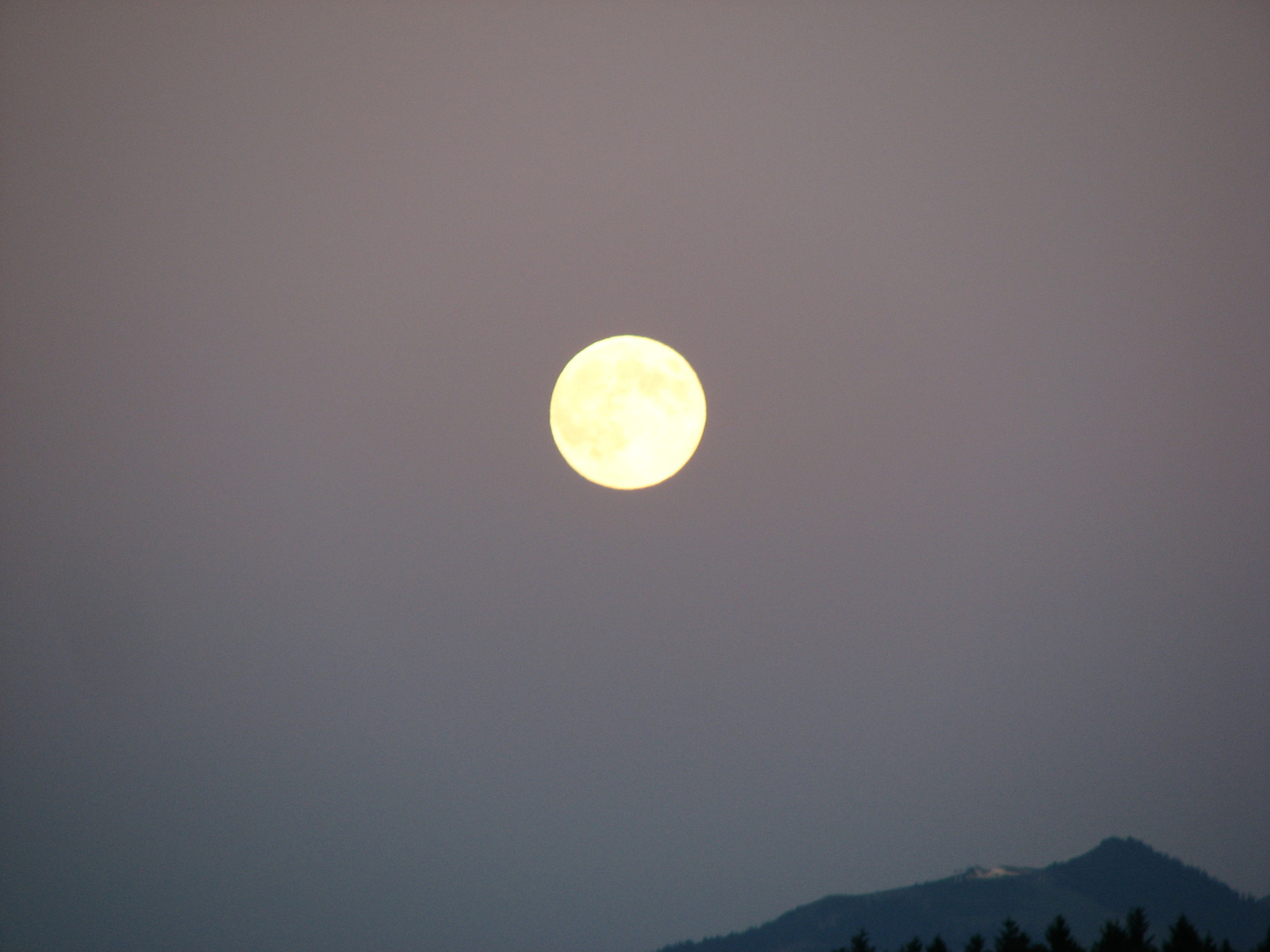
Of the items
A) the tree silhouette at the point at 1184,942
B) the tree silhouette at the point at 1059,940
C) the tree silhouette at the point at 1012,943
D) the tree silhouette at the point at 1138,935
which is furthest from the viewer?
the tree silhouette at the point at 1012,943

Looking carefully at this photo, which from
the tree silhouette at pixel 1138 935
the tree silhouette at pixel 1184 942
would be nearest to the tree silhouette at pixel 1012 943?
the tree silhouette at pixel 1138 935

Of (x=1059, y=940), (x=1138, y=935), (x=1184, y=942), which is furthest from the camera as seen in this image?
(x=1138, y=935)

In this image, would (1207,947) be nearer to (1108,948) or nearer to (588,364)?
(1108,948)

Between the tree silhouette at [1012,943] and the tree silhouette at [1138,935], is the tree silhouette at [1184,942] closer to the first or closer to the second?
the tree silhouette at [1138,935]

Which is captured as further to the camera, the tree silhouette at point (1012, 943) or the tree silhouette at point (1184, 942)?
the tree silhouette at point (1012, 943)

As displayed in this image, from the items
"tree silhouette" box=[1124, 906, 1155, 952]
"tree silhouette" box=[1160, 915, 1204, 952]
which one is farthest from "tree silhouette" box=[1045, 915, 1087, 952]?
"tree silhouette" box=[1160, 915, 1204, 952]

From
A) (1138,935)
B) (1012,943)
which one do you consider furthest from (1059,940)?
(1138,935)

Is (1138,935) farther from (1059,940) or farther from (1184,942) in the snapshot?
(1059,940)

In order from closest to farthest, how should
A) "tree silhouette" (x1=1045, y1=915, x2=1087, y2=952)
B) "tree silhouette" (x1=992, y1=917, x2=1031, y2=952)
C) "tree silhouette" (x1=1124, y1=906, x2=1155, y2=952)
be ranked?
1. "tree silhouette" (x1=1045, y1=915, x2=1087, y2=952)
2. "tree silhouette" (x1=1124, y1=906, x2=1155, y2=952)
3. "tree silhouette" (x1=992, y1=917, x2=1031, y2=952)

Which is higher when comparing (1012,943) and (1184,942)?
(1012,943)

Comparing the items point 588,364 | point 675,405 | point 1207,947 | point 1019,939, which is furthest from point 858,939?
point 588,364

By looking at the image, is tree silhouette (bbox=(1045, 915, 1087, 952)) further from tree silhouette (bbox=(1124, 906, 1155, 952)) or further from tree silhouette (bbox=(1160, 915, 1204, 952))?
tree silhouette (bbox=(1160, 915, 1204, 952))

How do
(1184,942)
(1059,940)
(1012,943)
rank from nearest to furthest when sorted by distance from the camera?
(1184,942) < (1059,940) < (1012,943)

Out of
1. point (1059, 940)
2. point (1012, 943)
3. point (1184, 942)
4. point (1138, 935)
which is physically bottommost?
point (1184, 942)
